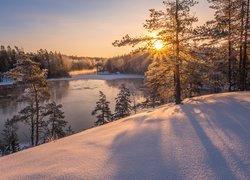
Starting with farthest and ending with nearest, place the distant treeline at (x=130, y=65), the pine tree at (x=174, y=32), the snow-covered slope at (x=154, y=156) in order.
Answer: the distant treeline at (x=130, y=65) → the pine tree at (x=174, y=32) → the snow-covered slope at (x=154, y=156)

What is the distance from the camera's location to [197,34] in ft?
45.9

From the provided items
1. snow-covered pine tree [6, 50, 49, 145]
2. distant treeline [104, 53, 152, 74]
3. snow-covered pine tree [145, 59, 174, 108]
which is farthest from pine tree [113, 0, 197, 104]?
distant treeline [104, 53, 152, 74]

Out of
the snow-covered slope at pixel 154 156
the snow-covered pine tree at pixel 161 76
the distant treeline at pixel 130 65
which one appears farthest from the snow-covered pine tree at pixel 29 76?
the distant treeline at pixel 130 65

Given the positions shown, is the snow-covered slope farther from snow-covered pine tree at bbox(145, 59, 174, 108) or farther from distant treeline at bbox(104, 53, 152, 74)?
distant treeline at bbox(104, 53, 152, 74)

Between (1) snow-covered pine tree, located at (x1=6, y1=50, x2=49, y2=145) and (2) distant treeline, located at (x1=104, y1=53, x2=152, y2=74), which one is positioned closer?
(1) snow-covered pine tree, located at (x1=6, y1=50, x2=49, y2=145)

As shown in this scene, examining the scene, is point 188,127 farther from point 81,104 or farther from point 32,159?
point 81,104

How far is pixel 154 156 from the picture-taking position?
5133 millimetres

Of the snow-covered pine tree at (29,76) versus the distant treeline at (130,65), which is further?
the distant treeline at (130,65)

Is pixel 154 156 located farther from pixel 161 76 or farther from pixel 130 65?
pixel 130 65

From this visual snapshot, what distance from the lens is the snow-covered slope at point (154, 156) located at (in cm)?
434

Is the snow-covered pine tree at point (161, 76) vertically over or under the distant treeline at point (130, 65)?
under

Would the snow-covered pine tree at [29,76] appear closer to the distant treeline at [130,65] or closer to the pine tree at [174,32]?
the pine tree at [174,32]

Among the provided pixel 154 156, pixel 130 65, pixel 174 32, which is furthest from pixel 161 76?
pixel 130 65

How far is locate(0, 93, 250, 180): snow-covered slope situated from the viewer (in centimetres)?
434
